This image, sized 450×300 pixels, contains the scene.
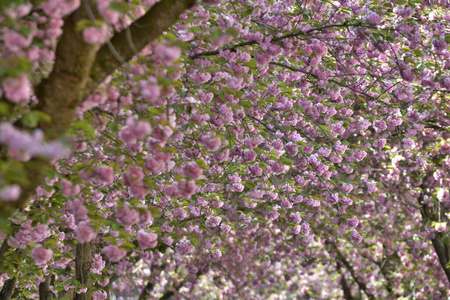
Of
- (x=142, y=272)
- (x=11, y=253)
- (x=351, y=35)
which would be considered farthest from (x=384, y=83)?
(x=142, y=272)

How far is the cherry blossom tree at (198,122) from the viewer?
280 cm

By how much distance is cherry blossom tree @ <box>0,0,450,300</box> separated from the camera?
2797 mm

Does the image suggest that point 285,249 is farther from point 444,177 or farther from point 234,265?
point 444,177

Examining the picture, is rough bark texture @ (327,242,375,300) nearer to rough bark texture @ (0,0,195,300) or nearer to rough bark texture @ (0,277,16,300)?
rough bark texture @ (0,277,16,300)

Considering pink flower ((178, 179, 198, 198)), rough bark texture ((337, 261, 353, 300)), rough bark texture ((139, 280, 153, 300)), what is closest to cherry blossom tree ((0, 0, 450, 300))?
pink flower ((178, 179, 198, 198))

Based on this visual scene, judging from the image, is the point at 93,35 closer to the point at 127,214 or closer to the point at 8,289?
the point at 127,214

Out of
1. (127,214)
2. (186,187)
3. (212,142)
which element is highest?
(212,142)

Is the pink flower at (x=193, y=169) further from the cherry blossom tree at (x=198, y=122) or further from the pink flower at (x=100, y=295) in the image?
the pink flower at (x=100, y=295)

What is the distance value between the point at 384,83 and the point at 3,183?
528 centimetres

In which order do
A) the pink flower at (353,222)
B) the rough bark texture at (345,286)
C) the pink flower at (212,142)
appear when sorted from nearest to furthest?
the pink flower at (212,142)
the pink flower at (353,222)
the rough bark texture at (345,286)

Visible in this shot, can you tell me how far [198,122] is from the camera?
4469mm

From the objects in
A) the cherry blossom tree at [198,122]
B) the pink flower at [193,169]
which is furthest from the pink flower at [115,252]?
the pink flower at [193,169]

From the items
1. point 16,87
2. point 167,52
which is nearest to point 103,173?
point 167,52

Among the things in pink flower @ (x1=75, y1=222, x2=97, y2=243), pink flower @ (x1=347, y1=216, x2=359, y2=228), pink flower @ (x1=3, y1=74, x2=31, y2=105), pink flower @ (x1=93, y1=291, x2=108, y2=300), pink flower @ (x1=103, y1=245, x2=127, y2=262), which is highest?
pink flower @ (x1=347, y1=216, x2=359, y2=228)
